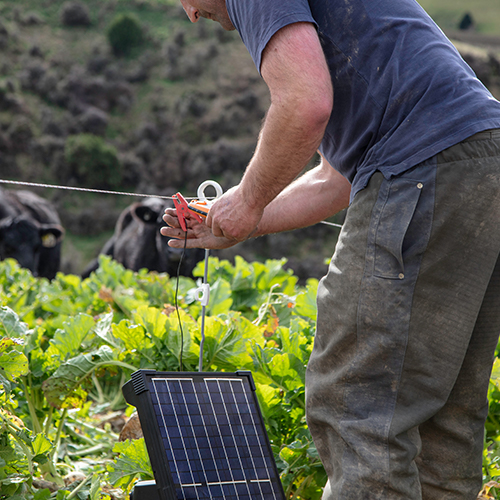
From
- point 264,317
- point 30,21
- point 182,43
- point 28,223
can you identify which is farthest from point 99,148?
point 264,317

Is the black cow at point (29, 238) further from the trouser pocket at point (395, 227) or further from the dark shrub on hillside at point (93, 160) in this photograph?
the dark shrub on hillside at point (93, 160)

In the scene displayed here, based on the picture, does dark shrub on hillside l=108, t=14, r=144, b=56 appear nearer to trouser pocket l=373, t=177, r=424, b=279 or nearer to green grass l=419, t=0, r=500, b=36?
green grass l=419, t=0, r=500, b=36

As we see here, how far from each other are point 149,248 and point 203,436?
25.9 feet

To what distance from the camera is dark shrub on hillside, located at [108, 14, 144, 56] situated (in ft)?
154

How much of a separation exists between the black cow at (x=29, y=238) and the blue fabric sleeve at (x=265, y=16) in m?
8.92

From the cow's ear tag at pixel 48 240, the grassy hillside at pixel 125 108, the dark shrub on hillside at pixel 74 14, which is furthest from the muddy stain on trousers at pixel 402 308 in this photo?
the dark shrub on hillside at pixel 74 14

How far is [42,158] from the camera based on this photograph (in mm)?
40438

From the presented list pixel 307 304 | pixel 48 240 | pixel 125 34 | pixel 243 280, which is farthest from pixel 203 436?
pixel 125 34

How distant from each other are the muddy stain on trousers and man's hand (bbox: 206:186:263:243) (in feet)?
0.99

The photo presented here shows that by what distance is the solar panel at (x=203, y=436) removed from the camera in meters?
1.73

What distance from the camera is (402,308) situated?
60.4 inches

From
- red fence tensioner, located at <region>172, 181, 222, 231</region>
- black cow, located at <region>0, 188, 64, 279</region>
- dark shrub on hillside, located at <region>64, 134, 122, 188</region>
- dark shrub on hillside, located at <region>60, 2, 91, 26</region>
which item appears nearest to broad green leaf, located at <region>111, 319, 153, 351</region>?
red fence tensioner, located at <region>172, 181, 222, 231</region>

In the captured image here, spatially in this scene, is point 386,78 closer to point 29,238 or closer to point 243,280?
point 243,280

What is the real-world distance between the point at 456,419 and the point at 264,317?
183 centimetres
